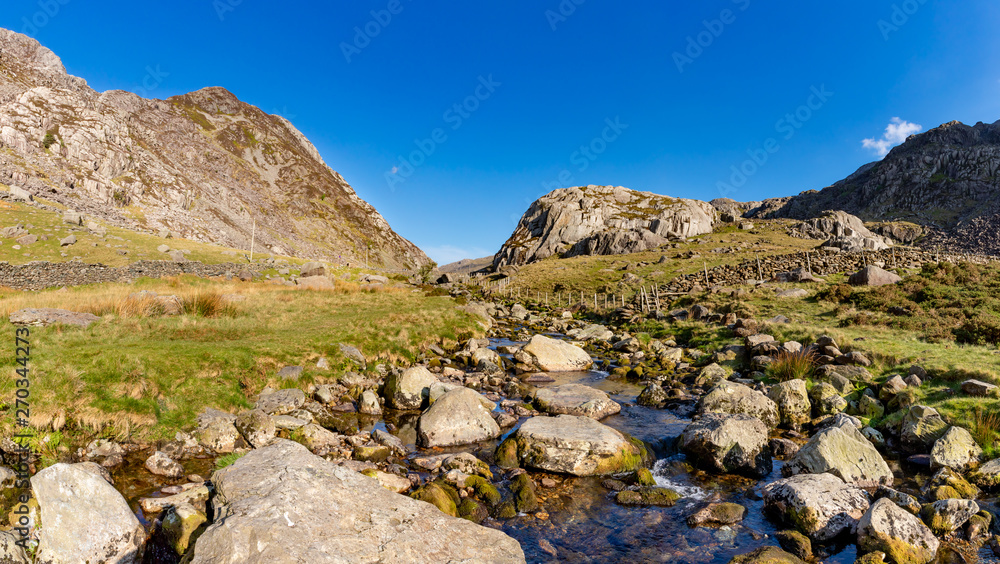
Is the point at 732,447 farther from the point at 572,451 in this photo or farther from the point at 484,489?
the point at 484,489

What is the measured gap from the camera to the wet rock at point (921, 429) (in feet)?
40.3

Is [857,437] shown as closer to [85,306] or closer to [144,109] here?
[85,306]

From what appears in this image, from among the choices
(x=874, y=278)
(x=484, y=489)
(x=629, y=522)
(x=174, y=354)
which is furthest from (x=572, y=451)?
(x=874, y=278)

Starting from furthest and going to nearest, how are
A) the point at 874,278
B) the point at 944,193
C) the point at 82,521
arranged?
the point at 944,193 → the point at 874,278 → the point at 82,521

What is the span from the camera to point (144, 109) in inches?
7736

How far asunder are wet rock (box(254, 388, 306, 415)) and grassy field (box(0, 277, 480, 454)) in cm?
52

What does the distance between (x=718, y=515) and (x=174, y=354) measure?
17958 millimetres

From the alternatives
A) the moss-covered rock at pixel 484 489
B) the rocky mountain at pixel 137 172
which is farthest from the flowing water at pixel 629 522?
the rocky mountain at pixel 137 172

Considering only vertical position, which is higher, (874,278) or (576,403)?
(874,278)

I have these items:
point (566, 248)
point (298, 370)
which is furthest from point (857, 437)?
point (566, 248)

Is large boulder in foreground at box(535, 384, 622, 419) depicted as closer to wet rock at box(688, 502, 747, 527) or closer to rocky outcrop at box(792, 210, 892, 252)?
wet rock at box(688, 502, 747, 527)

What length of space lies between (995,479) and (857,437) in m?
2.61

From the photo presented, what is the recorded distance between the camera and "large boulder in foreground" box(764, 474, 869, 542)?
876 cm

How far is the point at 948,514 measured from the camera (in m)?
8.55
